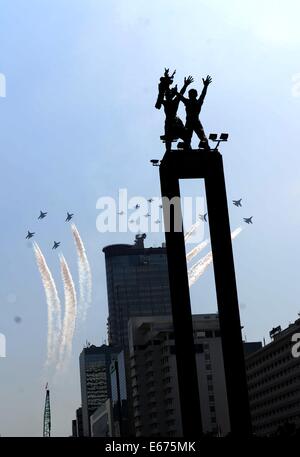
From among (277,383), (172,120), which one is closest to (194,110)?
(172,120)

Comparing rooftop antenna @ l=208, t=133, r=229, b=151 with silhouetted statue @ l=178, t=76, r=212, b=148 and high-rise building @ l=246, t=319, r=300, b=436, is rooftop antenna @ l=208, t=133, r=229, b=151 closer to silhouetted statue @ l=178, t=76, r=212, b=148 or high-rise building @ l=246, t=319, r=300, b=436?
silhouetted statue @ l=178, t=76, r=212, b=148

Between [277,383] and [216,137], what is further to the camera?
[277,383]

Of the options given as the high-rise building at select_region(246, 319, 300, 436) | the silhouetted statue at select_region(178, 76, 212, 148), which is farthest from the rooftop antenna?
the high-rise building at select_region(246, 319, 300, 436)

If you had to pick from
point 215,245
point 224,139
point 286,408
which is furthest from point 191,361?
point 286,408

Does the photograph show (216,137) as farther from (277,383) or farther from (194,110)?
(277,383)

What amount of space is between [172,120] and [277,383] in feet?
537

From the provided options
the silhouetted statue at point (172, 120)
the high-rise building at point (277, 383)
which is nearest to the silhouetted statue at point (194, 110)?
the silhouetted statue at point (172, 120)

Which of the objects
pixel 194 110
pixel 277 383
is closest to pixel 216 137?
pixel 194 110

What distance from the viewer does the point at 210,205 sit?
1082 inches

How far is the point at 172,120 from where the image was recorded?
2898 centimetres

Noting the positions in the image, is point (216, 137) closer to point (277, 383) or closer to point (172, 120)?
point (172, 120)

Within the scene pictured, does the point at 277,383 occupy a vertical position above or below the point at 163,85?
above

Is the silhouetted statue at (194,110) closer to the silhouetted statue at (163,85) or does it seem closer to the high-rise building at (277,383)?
the silhouetted statue at (163,85)
